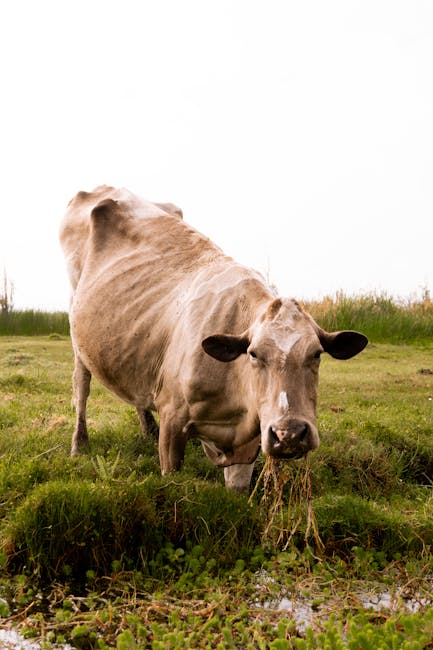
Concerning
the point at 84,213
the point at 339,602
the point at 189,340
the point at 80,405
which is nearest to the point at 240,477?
the point at 189,340

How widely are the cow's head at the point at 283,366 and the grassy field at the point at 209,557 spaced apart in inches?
23.1

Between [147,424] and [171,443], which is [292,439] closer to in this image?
[171,443]

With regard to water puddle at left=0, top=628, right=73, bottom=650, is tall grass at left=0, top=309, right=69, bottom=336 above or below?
below

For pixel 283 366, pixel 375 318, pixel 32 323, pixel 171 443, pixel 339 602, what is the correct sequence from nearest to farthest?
pixel 339 602 → pixel 283 366 → pixel 171 443 → pixel 375 318 → pixel 32 323

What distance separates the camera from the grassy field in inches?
146

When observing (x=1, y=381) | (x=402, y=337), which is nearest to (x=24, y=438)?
(x=1, y=381)

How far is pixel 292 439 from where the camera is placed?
13.7 ft

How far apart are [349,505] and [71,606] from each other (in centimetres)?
208

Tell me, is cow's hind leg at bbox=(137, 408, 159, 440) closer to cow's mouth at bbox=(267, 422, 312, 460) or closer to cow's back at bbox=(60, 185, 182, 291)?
cow's back at bbox=(60, 185, 182, 291)

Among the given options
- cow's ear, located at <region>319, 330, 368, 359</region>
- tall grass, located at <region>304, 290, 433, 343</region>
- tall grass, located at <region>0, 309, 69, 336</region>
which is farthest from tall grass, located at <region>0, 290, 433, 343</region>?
cow's ear, located at <region>319, 330, 368, 359</region>

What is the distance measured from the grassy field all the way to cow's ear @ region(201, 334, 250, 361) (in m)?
0.84

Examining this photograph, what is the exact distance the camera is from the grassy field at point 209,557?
3713mm

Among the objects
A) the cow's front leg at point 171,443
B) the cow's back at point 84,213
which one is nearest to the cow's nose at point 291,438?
the cow's front leg at point 171,443

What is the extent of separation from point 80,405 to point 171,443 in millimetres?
2197
